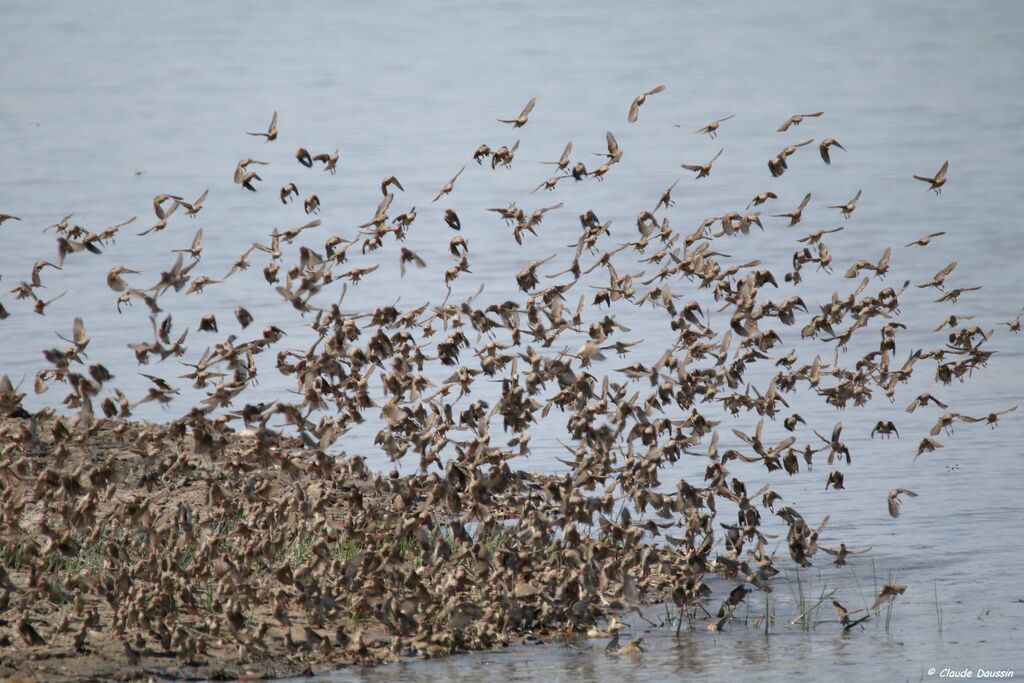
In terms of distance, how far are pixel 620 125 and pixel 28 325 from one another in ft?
76.4

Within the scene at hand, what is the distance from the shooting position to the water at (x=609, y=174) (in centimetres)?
1022

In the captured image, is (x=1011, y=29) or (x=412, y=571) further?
(x=1011, y=29)

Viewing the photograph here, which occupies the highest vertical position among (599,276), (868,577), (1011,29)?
(1011,29)

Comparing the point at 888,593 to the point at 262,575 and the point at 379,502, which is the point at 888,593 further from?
the point at 262,575

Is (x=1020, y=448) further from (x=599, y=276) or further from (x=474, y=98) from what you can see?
(x=474, y=98)

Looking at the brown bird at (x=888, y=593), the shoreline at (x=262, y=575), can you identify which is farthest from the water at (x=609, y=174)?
the shoreline at (x=262, y=575)

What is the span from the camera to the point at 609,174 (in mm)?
32906

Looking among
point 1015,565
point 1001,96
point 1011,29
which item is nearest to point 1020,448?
point 1015,565

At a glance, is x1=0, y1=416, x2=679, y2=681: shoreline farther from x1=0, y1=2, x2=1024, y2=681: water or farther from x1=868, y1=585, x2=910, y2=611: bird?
x1=868, y1=585, x2=910, y2=611: bird

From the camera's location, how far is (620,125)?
39.6m

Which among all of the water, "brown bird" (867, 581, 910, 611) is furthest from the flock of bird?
the water

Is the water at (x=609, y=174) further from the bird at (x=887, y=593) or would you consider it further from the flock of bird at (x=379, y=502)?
the flock of bird at (x=379, y=502)

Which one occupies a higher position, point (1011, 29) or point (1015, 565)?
point (1011, 29)

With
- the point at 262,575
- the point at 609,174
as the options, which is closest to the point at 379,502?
the point at 262,575
